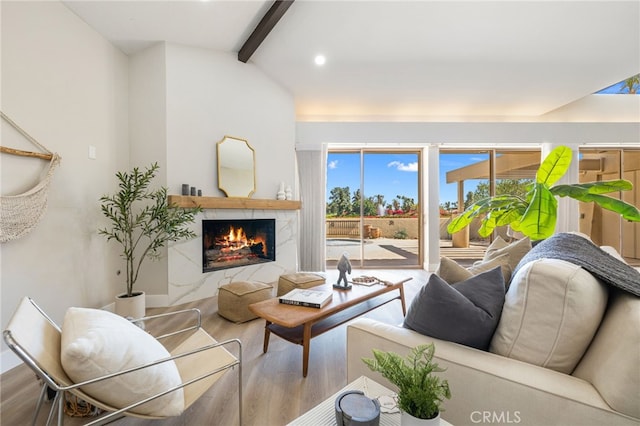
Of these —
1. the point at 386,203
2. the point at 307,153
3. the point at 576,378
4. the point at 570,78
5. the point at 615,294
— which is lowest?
the point at 576,378

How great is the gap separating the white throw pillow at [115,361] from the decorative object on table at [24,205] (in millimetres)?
1310

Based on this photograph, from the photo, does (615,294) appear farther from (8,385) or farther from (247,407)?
(8,385)

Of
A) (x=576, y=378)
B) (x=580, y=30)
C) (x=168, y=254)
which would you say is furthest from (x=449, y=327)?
(x=580, y=30)

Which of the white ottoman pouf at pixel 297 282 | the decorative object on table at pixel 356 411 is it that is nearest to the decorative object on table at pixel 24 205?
the white ottoman pouf at pixel 297 282

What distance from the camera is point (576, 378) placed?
90 cm

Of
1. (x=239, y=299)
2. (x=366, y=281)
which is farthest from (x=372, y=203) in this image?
(x=239, y=299)

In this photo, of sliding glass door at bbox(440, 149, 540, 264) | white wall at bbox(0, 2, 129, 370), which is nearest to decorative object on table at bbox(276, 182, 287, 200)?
white wall at bbox(0, 2, 129, 370)

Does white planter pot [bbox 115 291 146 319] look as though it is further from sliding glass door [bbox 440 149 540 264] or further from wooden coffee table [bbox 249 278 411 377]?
sliding glass door [bbox 440 149 540 264]

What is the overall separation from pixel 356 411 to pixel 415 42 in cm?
373

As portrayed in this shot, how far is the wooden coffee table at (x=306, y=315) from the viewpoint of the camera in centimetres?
183

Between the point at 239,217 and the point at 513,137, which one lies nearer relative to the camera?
the point at 239,217

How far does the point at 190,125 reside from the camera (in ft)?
11.0

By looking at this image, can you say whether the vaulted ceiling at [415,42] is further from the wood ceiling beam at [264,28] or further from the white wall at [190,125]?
the white wall at [190,125]

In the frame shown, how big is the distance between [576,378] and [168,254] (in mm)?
3390
